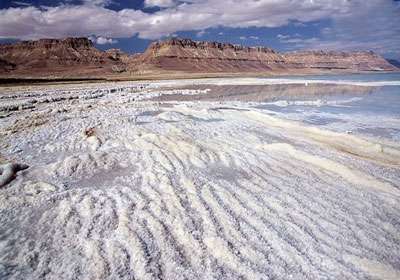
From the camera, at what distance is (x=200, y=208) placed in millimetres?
5996


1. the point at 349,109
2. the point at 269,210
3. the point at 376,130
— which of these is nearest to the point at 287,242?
the point at 269,210

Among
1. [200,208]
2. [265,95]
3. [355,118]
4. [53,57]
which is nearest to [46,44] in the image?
[53,57]

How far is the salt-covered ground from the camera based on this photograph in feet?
14.8

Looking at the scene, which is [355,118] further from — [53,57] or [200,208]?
[53,57]

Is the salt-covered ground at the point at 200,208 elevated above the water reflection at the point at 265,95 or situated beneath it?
elevated above

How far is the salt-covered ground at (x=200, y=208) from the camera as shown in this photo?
4504 mm

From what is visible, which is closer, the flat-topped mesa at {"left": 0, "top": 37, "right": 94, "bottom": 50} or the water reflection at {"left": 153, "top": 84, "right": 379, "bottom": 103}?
the water reflection at {"left": 153, "top": 84, "right": 379, "bottom": 103}

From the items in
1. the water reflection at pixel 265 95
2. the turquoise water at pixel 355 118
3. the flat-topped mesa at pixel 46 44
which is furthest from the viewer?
the flat-topped mesa at pixel 46 44

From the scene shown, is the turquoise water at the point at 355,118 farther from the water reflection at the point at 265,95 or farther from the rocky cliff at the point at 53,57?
the rocky cliff at the point at 53,57

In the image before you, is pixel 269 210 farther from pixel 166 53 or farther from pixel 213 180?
pixel 166 53

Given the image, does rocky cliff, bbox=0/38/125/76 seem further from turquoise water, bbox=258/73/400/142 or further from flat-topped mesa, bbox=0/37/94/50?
turquoise water, bbox=258/73/400/142

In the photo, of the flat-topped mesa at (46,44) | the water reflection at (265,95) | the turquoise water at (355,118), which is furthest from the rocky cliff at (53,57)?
the turquoise water at (355,118)

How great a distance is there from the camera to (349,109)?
20188 mm

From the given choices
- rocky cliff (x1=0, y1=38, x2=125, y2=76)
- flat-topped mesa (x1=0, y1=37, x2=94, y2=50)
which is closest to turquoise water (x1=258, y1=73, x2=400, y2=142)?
rocky cliff (x1=0, y1=38, x2=125, y2=76)
